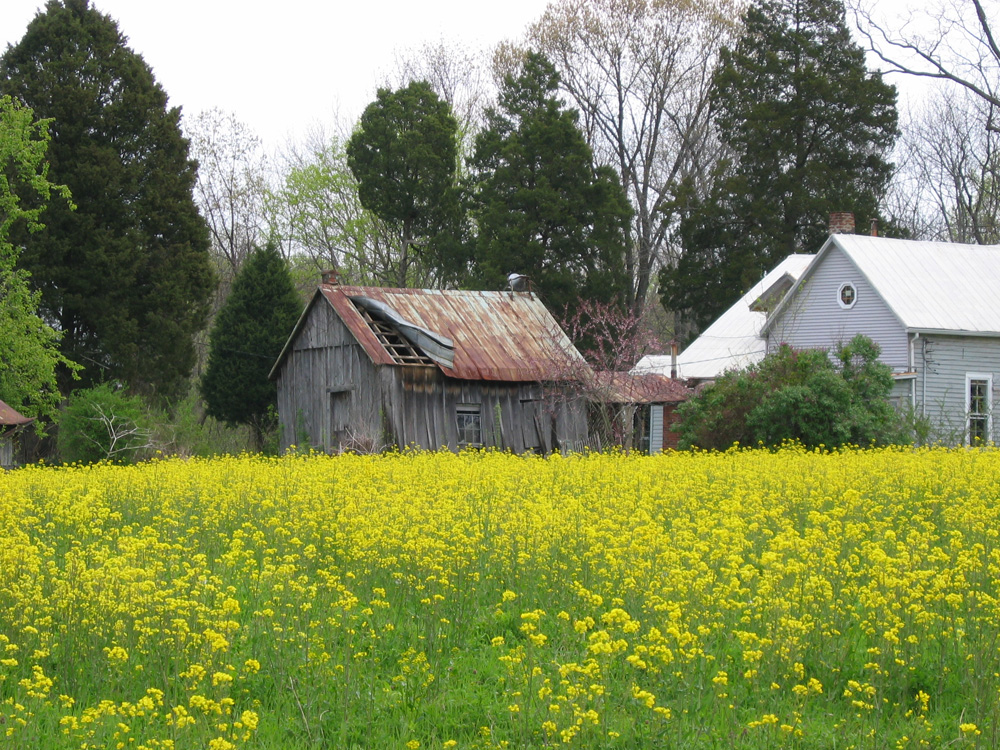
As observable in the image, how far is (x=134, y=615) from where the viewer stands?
6.04m

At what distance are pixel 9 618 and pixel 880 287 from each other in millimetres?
23333

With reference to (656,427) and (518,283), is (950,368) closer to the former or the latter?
(656,427)

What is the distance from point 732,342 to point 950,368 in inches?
307

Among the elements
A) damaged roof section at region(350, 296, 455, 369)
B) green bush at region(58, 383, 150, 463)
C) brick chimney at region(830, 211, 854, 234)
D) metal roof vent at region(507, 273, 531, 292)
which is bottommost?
green bush at region(58, 383, 150, 463)

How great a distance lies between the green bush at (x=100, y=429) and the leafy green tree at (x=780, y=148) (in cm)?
2141

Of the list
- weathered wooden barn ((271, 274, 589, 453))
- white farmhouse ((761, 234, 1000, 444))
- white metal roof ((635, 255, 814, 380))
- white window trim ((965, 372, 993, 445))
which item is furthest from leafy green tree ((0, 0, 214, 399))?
white window trim ((965, 372, 993, 445))

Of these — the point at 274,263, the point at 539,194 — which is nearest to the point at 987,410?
the point at 539,194

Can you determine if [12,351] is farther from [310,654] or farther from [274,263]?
[310,654]

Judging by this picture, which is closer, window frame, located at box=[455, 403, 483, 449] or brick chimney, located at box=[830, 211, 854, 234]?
window frame, located at box=[455, 403, 483, 449]

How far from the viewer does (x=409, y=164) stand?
130ft

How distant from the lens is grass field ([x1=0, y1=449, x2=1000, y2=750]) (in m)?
5.32

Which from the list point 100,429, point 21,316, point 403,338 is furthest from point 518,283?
point 21,316

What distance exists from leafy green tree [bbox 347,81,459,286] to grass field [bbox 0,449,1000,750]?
103 feet

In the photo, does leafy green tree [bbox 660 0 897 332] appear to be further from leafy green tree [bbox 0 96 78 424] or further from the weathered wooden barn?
leafy green tree [bbox 0 96 78 424]
